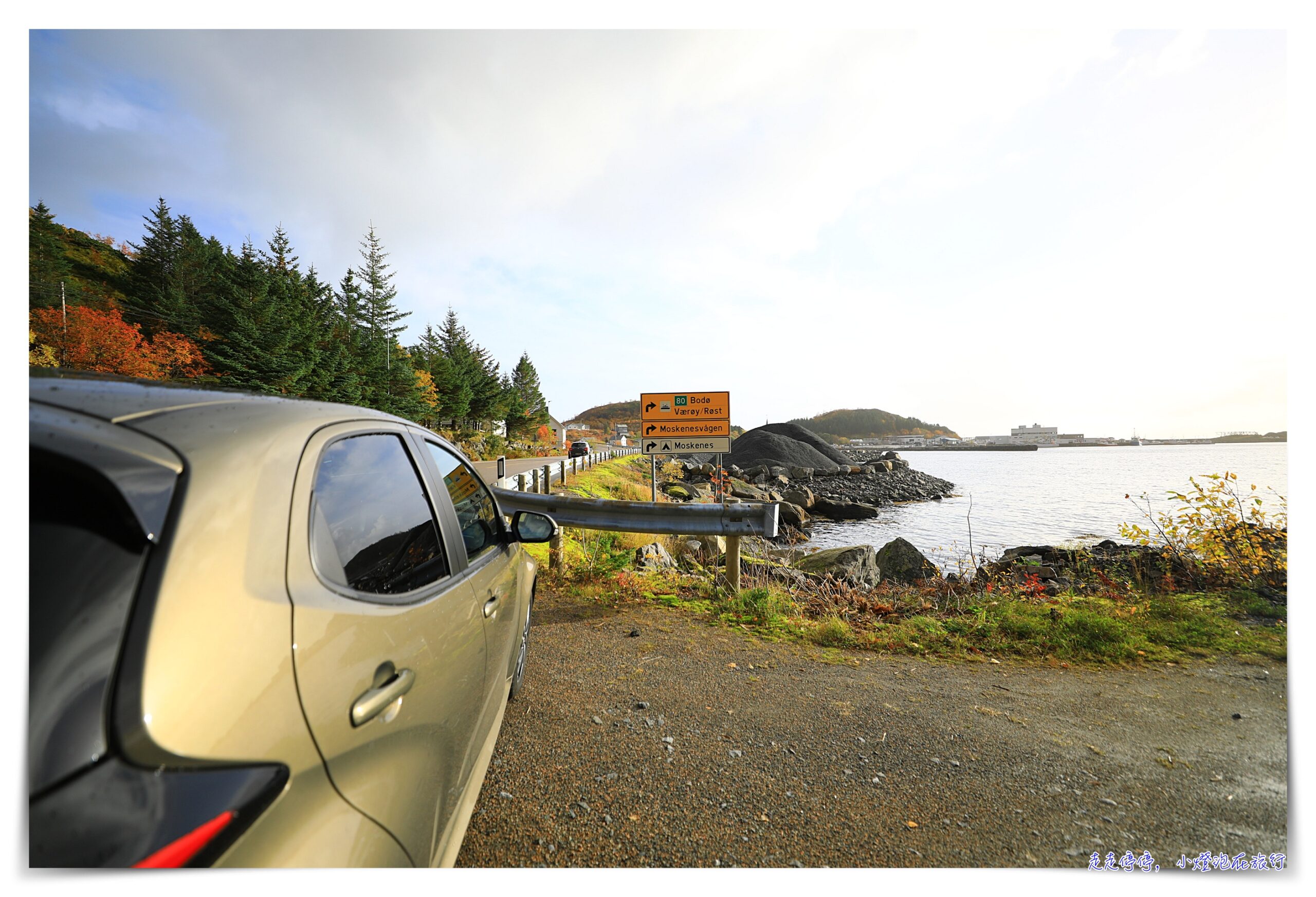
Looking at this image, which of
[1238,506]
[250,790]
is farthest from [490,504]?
[1238,506]

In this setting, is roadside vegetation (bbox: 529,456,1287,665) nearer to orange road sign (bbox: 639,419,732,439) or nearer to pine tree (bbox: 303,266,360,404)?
orange road sign (bbox: 639,419,732,439)

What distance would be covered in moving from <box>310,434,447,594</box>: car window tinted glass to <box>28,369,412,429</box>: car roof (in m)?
0.15

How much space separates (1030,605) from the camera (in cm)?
456

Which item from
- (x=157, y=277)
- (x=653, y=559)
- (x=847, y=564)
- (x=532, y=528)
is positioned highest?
(x=157, y=277)

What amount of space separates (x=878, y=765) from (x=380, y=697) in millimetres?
2348

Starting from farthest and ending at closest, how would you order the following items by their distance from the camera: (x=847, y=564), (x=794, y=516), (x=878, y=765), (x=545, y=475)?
(x=794, y=516) → (x=545, y=475) → (x=847, y=564) → (x=878, y=765)

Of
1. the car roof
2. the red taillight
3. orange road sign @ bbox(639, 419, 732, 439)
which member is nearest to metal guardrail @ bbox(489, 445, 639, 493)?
orange road sign @ bbox(639, 419, 732, 439)

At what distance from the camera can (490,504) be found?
295 centimetres

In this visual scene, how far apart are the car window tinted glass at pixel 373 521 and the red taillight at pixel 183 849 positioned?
1.59ft

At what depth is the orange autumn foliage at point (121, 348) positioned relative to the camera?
18938 millimetres

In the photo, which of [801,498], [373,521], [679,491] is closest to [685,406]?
[373,521]

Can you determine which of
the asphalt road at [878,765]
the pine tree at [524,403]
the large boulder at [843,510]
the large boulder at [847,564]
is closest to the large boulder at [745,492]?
the large boulder at [843,510]

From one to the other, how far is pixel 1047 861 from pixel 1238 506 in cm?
500

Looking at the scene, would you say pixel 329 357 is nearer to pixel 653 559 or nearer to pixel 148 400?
pixel 653 559
